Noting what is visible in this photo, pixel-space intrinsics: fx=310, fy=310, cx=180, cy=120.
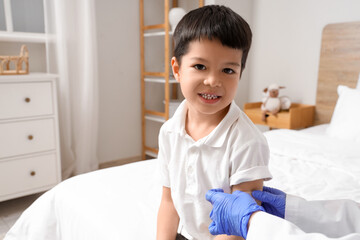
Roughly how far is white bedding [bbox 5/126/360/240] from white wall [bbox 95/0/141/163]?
1557 millimetres

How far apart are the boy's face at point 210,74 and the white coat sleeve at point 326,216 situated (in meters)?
0.31

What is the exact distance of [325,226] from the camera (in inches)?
28.5

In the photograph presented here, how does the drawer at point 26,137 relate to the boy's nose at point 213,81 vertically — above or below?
below

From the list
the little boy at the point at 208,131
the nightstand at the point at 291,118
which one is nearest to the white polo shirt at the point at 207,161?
the little boy at the point at 208,131

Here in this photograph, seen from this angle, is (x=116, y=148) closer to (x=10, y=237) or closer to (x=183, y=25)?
(x=10, y=237)

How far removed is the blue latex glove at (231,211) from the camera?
674 millimetres

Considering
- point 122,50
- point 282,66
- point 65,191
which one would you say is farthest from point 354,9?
point 65,191

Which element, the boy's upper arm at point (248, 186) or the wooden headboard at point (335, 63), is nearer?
the boy's upper arm at point (248, 186)

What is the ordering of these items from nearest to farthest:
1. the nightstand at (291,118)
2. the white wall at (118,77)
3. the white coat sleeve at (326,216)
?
the white coat sleeve at (326,216) < the nightstand at (291,118) < the white wall at (118,77)

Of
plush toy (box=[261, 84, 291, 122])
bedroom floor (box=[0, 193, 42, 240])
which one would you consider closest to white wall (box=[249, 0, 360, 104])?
plush toy (box=[261, 84, 291, 122])

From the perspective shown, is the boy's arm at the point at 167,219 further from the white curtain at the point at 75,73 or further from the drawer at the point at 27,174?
the white curtain at the point at 75,73

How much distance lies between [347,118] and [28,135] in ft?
6.64

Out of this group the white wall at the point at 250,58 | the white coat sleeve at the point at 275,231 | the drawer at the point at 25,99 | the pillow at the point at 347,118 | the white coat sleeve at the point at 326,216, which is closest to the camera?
the white coat sleeve at the point at 275,231

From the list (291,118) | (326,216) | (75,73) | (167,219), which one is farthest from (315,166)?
(75,73)
